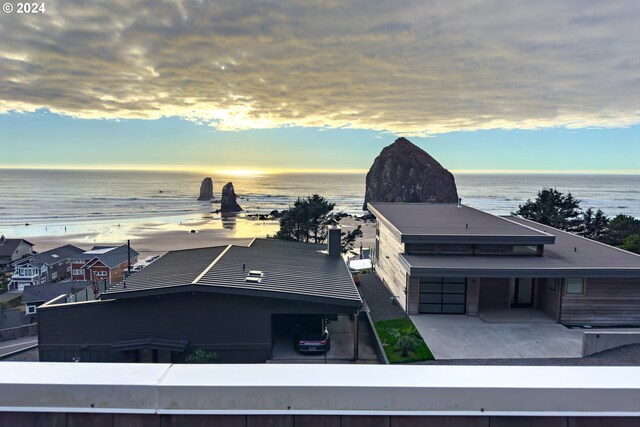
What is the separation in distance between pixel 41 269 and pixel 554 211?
4831 centimetres

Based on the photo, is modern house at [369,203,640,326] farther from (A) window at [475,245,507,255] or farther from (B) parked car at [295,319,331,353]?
(B) parked car at [295,319,331,353]

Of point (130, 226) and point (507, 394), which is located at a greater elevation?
point (507, 394)

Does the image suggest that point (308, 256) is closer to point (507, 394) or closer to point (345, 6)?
point (345, 6)

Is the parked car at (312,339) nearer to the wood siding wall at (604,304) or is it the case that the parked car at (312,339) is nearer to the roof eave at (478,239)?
the roof eave at (478,239)

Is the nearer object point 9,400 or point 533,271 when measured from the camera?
point 9,400

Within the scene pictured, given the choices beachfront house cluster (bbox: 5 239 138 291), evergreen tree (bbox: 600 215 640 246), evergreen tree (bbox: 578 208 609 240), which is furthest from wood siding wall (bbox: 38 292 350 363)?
evergreen tree (bbox: 578 208 609 240)

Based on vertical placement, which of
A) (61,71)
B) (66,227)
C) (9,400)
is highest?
(61,71)

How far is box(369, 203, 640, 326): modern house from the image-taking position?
16.2 meters

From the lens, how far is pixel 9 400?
75.8 inches

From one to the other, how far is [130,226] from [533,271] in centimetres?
6859

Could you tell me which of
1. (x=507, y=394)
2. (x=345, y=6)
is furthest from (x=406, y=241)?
(x=507, y=394)

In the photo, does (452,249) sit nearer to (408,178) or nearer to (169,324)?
(169,324)

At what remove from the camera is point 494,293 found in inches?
712

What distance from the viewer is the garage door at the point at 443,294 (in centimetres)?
1741
